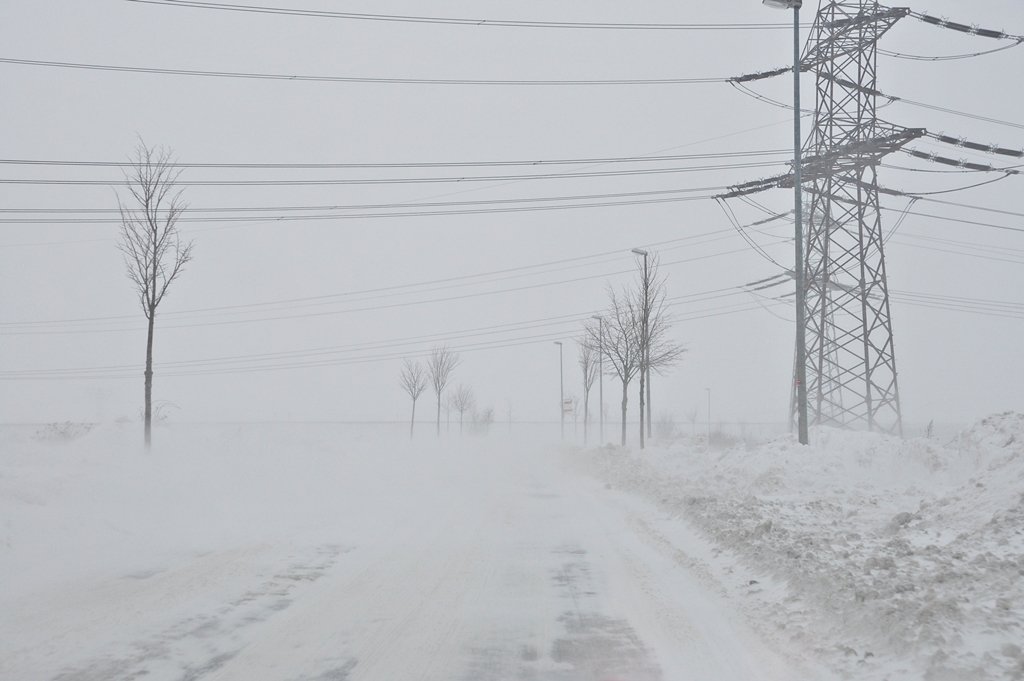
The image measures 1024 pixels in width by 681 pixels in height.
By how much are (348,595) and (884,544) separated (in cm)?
631

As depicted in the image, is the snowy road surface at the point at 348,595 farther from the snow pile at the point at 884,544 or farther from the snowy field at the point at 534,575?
the snow pile at the point at 884,544

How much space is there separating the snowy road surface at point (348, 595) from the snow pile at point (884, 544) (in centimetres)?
67

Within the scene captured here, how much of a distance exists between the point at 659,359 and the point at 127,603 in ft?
96.9

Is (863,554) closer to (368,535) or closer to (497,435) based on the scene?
(368,535)

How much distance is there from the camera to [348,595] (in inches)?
334

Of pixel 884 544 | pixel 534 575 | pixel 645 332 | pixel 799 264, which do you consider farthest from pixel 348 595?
pixel 645 332

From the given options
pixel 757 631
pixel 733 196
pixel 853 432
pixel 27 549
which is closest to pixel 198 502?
pixel 27 549

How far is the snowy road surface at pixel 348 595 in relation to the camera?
20.0 ft

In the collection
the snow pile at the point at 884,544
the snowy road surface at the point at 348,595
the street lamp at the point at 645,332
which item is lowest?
the snowy road surface at the point at 348,595

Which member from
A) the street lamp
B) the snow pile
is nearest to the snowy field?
the snow pile

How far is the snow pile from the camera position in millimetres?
5840

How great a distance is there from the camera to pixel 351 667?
596 cm

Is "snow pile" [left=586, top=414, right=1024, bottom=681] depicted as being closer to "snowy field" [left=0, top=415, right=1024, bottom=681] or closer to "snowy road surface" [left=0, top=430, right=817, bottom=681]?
"snowy field" [left=0, top=415, right=1024, bottom=681]

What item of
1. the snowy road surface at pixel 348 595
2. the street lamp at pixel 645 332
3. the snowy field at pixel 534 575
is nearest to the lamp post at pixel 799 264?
the snowy field at pixel 534 575
